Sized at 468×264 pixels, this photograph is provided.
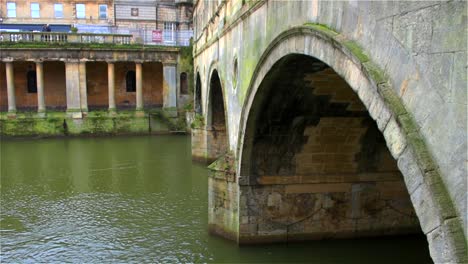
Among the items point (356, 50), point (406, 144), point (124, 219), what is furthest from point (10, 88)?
point (406, 144)

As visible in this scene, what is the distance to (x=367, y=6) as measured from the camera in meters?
4.25

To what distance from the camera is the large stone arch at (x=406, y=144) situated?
306 cm

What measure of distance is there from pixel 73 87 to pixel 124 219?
743 inches

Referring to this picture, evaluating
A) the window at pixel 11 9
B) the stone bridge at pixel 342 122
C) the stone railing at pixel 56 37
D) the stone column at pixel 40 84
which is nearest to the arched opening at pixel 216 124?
the stone bridge at pixel 342 122

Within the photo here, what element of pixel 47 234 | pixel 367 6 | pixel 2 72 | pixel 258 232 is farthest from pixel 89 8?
pixel 367 6

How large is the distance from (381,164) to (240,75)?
383 cm

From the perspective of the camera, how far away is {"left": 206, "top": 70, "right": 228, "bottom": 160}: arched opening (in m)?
18.5

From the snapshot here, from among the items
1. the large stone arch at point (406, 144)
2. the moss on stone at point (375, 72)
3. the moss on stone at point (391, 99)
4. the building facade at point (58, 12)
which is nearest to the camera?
the large stone arch at point (406, 144)

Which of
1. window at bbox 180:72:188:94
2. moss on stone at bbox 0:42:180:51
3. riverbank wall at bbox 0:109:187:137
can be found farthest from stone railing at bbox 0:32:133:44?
window at bbox 180:72:188:94

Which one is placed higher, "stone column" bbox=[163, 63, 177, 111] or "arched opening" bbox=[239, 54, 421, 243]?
"stone column" bbox=[163, 63, 177, 111]

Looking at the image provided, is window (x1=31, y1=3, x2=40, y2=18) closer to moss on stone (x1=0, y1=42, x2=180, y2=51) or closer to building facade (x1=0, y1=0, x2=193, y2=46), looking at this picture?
building facade (x1=0, y1=0, x2=193, y2=46)

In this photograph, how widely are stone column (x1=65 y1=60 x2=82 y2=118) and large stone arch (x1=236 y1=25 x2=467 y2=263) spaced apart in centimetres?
2618

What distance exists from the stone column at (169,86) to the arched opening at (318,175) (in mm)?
21335

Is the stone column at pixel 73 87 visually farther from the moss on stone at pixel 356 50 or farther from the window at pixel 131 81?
the moss on stone at pixel 356 50
